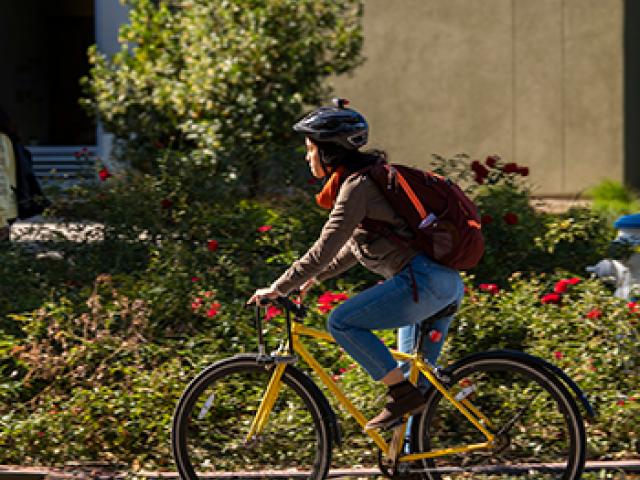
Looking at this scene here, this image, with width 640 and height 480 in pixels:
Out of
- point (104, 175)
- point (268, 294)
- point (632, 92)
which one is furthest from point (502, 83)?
Answer: point (268, 294)

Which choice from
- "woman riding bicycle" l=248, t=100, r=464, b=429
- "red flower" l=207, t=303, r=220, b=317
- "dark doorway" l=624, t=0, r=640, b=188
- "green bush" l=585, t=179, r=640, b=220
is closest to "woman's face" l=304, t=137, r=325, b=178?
"woman riding bicycle" l=248, t=100, r=464, b=429

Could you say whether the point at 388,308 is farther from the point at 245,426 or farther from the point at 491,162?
the point at 491,162

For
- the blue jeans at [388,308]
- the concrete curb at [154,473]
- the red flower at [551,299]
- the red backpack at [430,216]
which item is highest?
the red backpack at [430,216]

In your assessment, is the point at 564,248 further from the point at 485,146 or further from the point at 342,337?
the point at 485,146

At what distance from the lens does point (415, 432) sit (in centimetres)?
456

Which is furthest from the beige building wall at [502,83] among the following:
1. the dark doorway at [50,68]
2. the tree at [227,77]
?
the dark doorway at [50,68]

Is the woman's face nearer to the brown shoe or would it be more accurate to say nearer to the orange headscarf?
the orange headscarf

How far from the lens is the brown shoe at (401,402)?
4391mm

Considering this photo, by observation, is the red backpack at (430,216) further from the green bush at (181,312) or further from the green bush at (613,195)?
the green bush at (613,195)

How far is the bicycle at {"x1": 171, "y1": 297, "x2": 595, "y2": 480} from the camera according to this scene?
4.46 metres

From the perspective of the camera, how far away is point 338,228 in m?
4.18

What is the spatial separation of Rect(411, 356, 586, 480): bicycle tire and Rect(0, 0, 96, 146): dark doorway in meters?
14.6

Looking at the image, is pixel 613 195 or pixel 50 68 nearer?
pixel 613 195

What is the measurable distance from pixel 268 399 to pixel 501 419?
99cm
